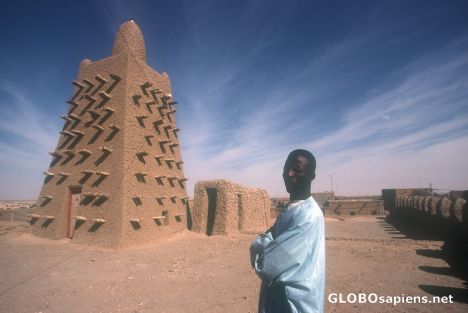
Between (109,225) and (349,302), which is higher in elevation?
(109,225)

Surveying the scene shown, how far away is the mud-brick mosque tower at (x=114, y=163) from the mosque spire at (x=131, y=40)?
5 cm

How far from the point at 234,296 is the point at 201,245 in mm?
6526

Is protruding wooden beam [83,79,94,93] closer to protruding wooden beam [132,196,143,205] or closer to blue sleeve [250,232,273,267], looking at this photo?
protruding wooden beam [132,196,143,205]

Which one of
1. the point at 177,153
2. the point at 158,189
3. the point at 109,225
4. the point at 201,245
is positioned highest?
the point at 177,153

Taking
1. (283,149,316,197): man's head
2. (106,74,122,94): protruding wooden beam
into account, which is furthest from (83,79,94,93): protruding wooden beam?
(283,149,316,197): man's head

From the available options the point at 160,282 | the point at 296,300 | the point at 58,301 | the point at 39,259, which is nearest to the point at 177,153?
the point at 39,259

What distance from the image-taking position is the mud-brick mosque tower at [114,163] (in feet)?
36.9

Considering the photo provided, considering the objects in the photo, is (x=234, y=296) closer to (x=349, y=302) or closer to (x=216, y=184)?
(x=349, y=302)

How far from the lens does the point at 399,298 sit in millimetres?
5875

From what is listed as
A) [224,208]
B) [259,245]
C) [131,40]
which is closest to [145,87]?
[131,40]

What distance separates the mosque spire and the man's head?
539 inches

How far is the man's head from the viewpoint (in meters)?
2.25

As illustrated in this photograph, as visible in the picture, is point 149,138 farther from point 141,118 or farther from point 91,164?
point 91,164

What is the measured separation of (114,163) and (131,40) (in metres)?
6.62
